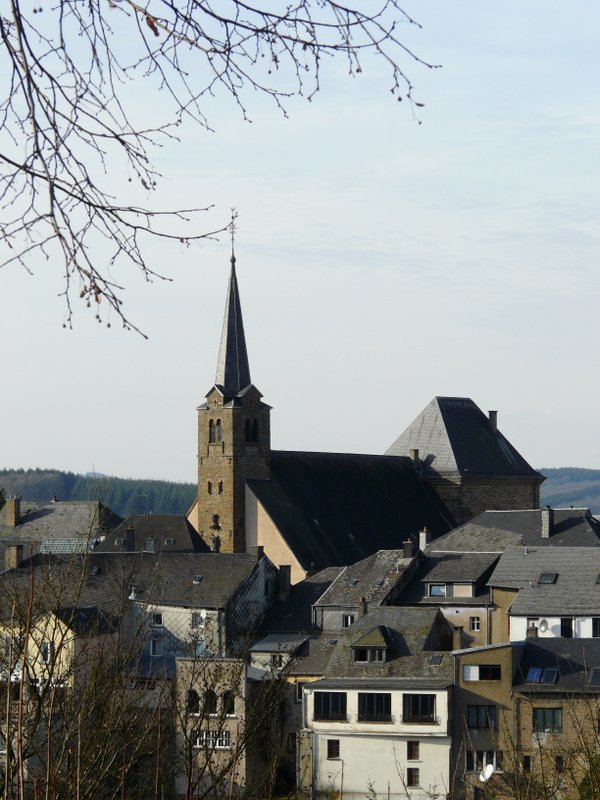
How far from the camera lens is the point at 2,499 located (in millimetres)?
89188

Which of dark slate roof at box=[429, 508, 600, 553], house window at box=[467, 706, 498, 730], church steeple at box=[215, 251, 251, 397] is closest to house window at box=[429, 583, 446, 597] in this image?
dark slate roof at box=[429, 508, 600, 553]

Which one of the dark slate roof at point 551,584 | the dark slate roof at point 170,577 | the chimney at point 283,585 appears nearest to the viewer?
the dark slate roof at point 551,584

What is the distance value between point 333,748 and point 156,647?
1020 centimetres

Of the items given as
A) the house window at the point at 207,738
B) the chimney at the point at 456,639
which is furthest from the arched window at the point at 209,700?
the chimney at the point at 456,639

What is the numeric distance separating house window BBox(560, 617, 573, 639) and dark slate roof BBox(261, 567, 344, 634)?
915 cm

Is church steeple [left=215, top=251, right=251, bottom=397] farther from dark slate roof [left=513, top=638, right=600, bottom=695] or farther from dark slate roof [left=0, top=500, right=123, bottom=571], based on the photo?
dark slate roof [left=513, top=638, right=600, bottom=695]

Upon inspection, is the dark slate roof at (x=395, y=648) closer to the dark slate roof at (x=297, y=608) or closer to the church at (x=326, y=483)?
the dark slate roof at (x=297, y=608)

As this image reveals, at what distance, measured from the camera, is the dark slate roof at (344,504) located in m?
76.1

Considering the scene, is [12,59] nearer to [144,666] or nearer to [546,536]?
[144,666]

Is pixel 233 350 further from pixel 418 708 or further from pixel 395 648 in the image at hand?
pixel 418 708

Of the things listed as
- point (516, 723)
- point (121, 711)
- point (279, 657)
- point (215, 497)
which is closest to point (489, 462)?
point (215, 497)

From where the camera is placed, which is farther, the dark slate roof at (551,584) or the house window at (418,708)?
the dark slate roof at (551,584)

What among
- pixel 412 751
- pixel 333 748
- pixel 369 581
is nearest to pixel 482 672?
A: pixel 412 751

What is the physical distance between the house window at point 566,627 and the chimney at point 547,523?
40.7 ft
